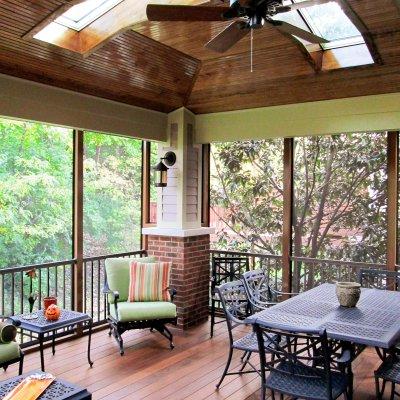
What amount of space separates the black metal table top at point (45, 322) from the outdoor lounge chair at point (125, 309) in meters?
0.61

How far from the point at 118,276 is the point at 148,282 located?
37cm

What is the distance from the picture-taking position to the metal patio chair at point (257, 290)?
4.12 metres

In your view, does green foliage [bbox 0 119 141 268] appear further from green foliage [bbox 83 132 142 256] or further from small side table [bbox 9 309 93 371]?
small side table [bbox 9 309 93 371]

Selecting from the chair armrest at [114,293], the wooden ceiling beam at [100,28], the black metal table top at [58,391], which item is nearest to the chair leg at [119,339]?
the chair armrest at [114,293]

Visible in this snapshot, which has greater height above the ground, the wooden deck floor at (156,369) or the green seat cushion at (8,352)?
the green seat cushion at (8,352)

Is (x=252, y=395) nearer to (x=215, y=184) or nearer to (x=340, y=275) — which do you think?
(x=340, y=275)

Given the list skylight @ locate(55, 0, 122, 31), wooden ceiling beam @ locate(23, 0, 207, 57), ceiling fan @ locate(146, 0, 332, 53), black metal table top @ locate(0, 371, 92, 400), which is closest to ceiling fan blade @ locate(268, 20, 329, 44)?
ceiling fan @ locate(146, 0, 332, 53)

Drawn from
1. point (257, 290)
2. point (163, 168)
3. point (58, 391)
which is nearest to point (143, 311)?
point (257, 290)

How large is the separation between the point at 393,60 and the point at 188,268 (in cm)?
331

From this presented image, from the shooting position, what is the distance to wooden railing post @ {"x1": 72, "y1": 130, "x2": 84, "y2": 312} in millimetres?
5000

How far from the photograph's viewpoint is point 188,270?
18.6 ft

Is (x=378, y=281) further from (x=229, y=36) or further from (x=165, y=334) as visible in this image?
(x=229, y=36)

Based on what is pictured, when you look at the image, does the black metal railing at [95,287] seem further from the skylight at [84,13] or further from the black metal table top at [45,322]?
the skylight at [84,13]

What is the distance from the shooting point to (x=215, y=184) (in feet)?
20.6
